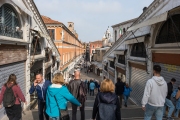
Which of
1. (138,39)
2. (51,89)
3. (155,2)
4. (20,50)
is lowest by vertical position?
(51,89)

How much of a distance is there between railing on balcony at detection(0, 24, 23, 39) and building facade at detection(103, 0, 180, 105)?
A: 17.6 feet

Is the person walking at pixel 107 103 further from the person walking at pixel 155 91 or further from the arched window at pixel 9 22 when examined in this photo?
the arched window at pixel 9 22

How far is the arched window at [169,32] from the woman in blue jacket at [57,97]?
507cm

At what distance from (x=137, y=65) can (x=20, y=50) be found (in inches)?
273

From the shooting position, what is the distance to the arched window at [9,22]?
684 cm

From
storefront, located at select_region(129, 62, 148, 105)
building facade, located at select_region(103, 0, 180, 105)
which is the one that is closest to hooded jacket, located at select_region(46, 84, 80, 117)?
building facade, located at select_region(103, 0, 180, 105)

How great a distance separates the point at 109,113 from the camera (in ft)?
11.5

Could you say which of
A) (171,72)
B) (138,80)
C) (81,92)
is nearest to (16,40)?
(81,92)

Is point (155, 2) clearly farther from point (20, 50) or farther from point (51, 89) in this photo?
point (51, 89)

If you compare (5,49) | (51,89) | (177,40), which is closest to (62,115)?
(51,89)

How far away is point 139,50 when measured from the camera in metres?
11.6

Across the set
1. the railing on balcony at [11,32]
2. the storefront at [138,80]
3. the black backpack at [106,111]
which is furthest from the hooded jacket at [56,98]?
the storefront at [138,80]

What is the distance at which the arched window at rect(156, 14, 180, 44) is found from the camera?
7.33 meters

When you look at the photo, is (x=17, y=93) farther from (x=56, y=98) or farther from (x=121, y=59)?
(x=121, y=59)
